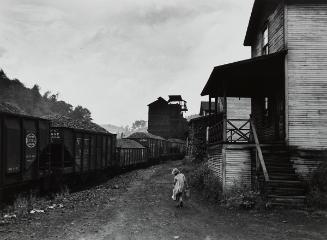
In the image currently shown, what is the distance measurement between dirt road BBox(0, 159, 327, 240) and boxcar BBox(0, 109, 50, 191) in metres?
1.56

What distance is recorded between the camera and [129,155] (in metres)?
27.0

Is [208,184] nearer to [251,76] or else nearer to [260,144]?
[260,144]

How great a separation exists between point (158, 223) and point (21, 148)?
5.06 m

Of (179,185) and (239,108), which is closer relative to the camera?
(179,185)

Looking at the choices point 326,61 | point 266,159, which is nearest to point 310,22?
point 326,61

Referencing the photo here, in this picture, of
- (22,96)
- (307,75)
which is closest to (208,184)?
(307,75)

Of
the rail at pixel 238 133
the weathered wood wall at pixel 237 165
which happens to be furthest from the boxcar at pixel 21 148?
the rail at pixel 238 133

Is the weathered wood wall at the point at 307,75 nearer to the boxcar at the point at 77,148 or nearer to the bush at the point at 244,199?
the bush at the point at 244,199

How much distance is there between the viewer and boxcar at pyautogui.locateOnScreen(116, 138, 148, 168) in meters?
24.1

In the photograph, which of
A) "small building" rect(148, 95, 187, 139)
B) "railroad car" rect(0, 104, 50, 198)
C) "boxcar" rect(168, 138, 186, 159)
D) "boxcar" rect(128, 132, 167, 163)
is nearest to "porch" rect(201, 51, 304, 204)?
"railroad car" rect(0, 104, 50, 198)

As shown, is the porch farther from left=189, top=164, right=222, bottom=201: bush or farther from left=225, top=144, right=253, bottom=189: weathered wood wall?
left=189, top=164, right=222, bottom=201: bush

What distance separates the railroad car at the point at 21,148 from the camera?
405 inches

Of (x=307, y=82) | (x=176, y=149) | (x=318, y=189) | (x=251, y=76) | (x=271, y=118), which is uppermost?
(x=251, y=76)

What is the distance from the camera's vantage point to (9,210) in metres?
10.2
